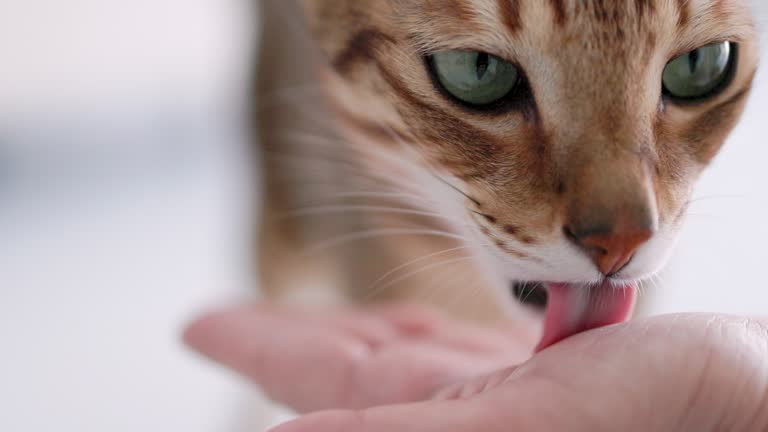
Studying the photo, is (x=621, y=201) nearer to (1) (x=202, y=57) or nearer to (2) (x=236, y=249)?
(2) (x=236, y=249)

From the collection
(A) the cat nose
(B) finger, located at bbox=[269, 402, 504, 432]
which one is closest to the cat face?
(A) the cat nose

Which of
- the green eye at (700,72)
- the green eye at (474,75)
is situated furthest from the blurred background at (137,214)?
the green eye at (474,75)

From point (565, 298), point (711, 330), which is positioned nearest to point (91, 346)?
point (565, 298)

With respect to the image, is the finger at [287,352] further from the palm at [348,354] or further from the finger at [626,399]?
the finger at [626,399]

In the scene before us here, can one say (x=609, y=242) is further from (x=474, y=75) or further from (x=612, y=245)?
(x=474, y=75)

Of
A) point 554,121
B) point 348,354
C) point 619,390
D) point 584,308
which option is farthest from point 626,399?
point 348,354

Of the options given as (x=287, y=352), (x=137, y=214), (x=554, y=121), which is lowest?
(x=137, y=214)

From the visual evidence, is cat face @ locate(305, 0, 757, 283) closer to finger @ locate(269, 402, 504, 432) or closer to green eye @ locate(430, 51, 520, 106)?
green eye @ locate(430, 51, 520, 106)
